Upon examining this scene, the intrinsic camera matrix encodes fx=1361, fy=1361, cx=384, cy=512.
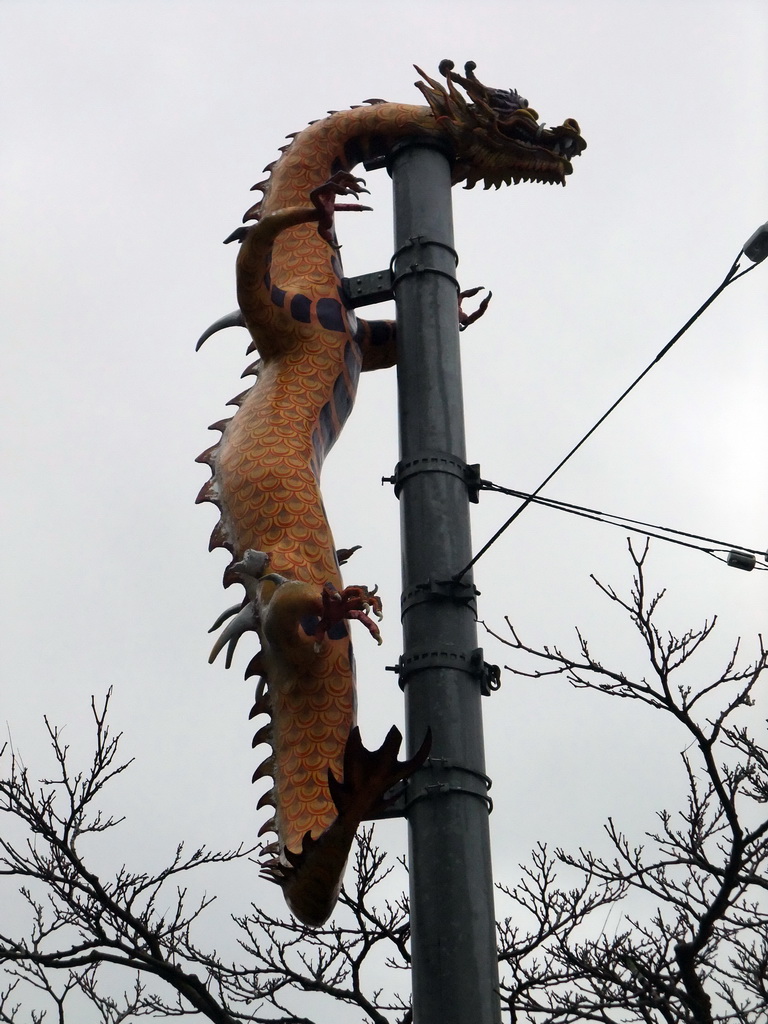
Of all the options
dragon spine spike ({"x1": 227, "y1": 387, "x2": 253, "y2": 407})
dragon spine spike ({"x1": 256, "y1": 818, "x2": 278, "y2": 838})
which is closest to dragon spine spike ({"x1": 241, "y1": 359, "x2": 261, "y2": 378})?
dragon spine spike ({"x1": 227, "y1": 387, "x2": 253, "y2": 407})

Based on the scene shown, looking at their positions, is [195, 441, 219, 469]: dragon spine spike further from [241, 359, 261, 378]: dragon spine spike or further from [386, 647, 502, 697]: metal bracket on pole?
[386, 647, 502, 697]: metal bracket on pole

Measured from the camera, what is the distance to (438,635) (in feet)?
19.7

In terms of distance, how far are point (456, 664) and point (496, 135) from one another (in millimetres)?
3477

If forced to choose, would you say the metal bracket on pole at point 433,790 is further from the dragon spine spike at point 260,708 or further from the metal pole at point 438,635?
the dragon spine spike at point 260,708

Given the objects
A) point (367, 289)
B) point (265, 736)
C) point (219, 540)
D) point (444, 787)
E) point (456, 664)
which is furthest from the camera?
point (367, 289)

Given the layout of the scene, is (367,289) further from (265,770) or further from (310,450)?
(265,770)

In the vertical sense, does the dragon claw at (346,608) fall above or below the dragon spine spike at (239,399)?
below

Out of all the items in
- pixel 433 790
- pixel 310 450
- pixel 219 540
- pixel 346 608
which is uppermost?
pixel 310 450

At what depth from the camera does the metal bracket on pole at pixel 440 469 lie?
645 cm

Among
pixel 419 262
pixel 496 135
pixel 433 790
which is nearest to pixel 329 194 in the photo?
pixel 419 262

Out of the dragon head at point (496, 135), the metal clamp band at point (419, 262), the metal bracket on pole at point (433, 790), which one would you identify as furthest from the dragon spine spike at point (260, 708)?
the dragon head at point (496, 135)

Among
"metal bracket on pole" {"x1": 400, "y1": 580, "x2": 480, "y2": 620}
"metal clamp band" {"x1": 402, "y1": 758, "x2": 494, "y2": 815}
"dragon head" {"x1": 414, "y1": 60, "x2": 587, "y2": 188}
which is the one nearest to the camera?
"metal clamp band" {"x1": 402, "y1": 758, "x2": 494, "y2": 815}

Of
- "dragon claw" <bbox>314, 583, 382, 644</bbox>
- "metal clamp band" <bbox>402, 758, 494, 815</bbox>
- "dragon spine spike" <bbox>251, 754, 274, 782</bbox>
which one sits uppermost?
"dragon claw" <bbox>314, 583, 382, 644</bbox>

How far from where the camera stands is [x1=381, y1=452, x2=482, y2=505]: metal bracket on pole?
6453 millimetres
